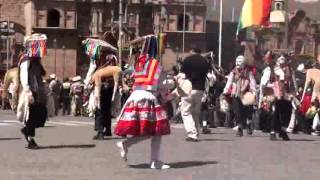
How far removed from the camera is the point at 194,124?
15773 millimetres

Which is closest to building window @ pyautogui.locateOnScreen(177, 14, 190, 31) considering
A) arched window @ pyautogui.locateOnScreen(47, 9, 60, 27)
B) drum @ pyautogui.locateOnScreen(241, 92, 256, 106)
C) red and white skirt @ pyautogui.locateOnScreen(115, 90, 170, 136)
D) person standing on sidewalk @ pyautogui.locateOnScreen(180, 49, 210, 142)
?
arched window @ pyautogui.locateOnScreen(47, 9, 60, 27)

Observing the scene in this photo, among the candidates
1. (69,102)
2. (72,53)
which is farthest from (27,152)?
(72,53)

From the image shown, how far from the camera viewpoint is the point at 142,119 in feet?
34.5

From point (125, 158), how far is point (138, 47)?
5.28 feet

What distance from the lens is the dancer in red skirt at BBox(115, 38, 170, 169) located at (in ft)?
34.5

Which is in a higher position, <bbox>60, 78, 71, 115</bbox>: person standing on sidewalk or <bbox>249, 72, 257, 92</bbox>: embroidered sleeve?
<bbox>249, 72, 257, 92</bbox>: embroidered sleeve

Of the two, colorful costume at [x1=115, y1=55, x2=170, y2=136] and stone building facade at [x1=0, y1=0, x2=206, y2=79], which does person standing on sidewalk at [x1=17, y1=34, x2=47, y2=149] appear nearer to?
colorful costume at [x1=115, y1=55, x2=170, y2=136]

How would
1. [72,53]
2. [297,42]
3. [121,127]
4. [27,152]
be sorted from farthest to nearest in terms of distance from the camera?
[297,42] < [72,53] < [27,152] < [121,127]

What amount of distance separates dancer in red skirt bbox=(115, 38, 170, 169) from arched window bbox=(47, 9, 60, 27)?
279ft

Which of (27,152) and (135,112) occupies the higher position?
(135,112)

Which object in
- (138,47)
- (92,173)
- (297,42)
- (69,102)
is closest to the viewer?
(92,173)

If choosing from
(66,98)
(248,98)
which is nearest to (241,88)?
(248,98)

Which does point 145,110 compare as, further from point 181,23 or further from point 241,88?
point 181,23

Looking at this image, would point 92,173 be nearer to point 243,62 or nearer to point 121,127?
point 121,127
